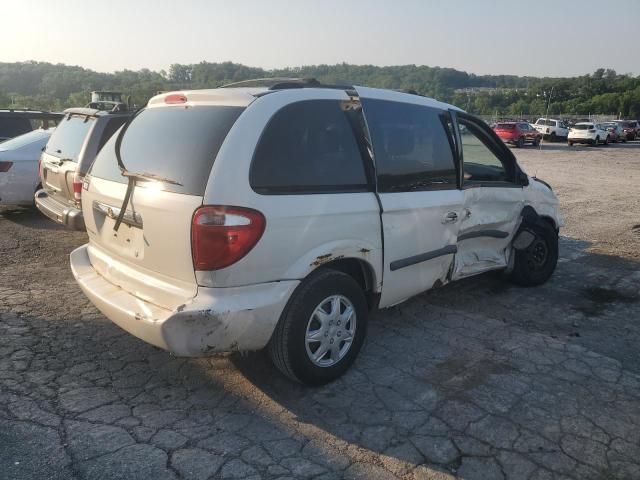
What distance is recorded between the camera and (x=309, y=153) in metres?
3.08

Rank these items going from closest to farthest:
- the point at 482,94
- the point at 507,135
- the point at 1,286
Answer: the point at 1,286, the point at 507,135, the point at 482,94

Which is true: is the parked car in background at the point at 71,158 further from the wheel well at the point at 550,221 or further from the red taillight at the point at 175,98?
the wheel well at the point at 550,221

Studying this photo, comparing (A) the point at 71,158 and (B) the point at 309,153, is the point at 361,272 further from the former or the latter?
(A) the point at 71,158

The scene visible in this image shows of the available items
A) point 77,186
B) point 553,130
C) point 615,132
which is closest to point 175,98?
point 77,186

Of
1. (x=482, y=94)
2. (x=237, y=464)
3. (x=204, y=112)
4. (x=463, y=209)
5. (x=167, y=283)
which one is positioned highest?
(x=482, y=94)

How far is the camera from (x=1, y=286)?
487cm

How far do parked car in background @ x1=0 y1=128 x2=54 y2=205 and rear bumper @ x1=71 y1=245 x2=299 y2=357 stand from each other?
17.7 feet

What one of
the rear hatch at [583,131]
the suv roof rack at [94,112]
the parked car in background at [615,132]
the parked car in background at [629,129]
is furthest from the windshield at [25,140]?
the parked car in background at [629,129]

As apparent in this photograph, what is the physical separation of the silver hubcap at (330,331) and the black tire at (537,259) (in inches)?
103

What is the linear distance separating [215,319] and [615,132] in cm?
4428

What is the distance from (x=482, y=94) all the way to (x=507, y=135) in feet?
187

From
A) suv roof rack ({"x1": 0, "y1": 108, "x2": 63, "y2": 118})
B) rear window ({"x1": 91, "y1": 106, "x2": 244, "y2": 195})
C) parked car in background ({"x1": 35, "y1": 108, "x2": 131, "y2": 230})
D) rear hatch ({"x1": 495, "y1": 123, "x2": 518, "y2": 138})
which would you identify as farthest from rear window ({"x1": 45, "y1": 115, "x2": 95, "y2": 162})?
rear hatch ({"x1": 495, "y1": 123, "x2": 518, "y2": 138})

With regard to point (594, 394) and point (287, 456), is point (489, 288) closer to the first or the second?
point (594, 394)

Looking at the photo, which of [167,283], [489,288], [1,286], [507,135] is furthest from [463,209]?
[507,135]
